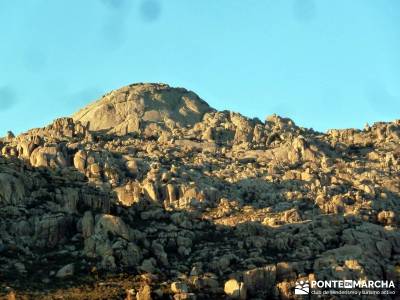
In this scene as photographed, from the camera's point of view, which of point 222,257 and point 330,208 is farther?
point 330,208

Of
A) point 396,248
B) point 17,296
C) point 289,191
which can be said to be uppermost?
point 289,191

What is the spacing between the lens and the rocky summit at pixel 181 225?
140000 millimetres

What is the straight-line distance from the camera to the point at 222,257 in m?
150

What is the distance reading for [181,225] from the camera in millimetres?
162125

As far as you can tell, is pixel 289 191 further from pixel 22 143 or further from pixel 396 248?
pixel 22 143

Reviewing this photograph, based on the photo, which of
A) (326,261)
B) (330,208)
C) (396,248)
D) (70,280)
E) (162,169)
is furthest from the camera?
(162,169)

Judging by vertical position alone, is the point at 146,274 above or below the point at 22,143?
below

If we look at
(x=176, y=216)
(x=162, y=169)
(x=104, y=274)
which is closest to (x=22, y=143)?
(x=162, y=169)

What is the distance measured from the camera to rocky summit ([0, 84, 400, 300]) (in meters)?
140

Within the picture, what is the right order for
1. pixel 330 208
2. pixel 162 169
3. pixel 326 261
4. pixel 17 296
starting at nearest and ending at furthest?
pixel 17 296 < pixel 326 261 < pixel 330 208 < pixel 162 169

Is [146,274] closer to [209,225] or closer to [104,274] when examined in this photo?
[104,274]

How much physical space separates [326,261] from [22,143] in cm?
7215

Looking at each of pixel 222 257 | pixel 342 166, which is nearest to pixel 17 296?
pixel 222 257

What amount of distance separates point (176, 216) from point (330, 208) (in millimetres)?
28865
